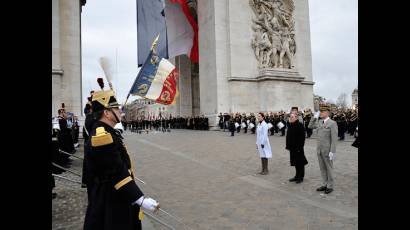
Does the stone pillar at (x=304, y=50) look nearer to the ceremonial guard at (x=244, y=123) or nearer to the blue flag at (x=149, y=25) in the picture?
the ceremonial guard at (x=244, y=123)

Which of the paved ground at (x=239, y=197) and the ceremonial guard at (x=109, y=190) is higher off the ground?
the ceremonial guard at (x=109, y=190)

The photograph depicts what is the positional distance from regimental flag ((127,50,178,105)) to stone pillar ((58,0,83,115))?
9.00 m

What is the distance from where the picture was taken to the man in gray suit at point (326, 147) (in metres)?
6.17

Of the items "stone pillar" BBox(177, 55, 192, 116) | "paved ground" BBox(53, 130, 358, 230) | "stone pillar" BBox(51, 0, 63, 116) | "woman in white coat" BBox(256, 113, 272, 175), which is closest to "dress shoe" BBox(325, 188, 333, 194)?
"paved ground" BBox(53, 130, 358, 230)

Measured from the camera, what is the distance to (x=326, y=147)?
6.32 metres

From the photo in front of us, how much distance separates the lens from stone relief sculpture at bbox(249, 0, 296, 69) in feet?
82.4

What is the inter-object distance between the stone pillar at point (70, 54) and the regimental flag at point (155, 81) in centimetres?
900

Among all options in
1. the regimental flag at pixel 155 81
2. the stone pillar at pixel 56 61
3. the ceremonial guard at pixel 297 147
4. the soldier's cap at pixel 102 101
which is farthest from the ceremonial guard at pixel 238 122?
the soldier's cap at pixel 102 101

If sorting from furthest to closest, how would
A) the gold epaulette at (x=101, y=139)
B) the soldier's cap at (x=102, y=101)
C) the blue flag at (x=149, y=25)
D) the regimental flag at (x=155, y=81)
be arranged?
the blue flag at (x=149, y=25) → the regimental flag at (x=155, y=81) → the soldier's cap at (x=102, y=101) → the gold epaulette at (x=101, y=139)
